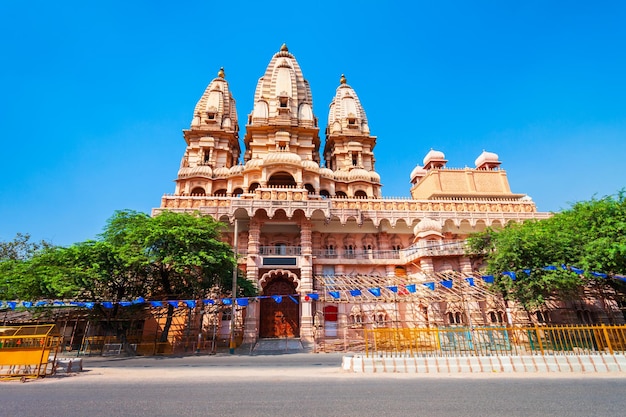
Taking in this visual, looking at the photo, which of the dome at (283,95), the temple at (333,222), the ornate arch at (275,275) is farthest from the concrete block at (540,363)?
the dome at (283,95)

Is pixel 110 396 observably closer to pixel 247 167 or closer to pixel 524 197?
pixel 247 167

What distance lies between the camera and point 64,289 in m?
16.6

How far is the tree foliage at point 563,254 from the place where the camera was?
17516mm

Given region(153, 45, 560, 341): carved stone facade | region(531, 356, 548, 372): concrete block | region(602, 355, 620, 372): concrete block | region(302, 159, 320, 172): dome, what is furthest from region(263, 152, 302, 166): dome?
region(602, 355, 620, 372): concrete block

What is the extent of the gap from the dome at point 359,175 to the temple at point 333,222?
13 centimetres

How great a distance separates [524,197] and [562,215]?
17.7 meters

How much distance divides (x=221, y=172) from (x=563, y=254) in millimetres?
34018

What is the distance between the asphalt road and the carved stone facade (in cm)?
864

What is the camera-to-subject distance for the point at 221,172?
40.0m

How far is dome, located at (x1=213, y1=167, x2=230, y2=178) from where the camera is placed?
39531 millimetres

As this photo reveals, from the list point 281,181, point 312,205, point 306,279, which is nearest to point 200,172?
point 281,181

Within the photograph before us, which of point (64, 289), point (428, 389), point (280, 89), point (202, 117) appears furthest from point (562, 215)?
point (202, 117)

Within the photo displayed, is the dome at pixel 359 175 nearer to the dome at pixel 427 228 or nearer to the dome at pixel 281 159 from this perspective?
the dome at pixel 281 159

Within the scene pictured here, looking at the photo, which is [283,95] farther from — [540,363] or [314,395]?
[314,395]
